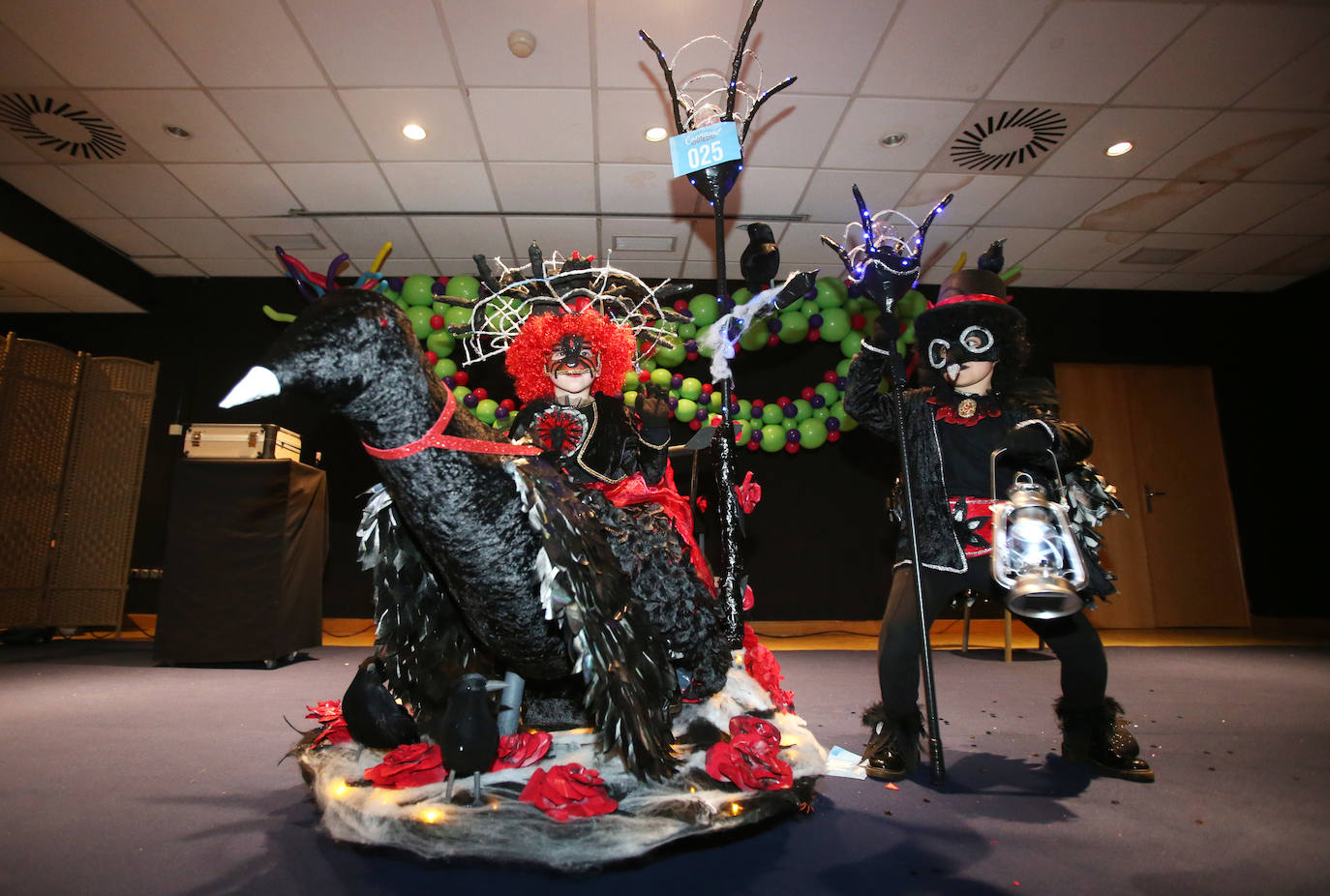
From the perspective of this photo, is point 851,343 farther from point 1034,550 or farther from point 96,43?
point 96,43

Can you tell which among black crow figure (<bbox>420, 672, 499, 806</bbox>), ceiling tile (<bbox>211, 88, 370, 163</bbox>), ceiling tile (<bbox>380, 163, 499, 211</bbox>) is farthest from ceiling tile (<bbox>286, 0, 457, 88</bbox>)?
black crow figure (<bbox>420, 672, 499, 806</bbox>)

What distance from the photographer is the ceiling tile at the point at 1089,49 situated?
3072 mm

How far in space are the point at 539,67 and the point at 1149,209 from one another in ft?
14.8

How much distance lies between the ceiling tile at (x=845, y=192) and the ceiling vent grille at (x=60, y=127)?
449 centimetres

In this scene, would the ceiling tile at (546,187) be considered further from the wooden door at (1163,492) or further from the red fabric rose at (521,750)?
the wooden door at (1163,492)

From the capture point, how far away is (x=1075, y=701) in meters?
1.99

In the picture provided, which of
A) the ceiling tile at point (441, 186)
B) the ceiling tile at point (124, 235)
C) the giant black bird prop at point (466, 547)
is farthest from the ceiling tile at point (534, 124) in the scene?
the ceiling tile at point (124, 235)

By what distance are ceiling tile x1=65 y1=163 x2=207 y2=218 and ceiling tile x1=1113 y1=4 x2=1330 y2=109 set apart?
6085mm

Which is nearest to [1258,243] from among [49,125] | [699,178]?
[699,178]

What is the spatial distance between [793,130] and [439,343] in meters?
2.62

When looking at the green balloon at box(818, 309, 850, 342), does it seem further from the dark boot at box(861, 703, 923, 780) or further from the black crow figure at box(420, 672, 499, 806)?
the black crow figure at box(420, 672, 499, 806)

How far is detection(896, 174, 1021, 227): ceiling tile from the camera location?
4441 millimetres

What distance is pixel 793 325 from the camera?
4.39 meters

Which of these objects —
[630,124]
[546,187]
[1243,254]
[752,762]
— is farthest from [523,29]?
[1243,254]
